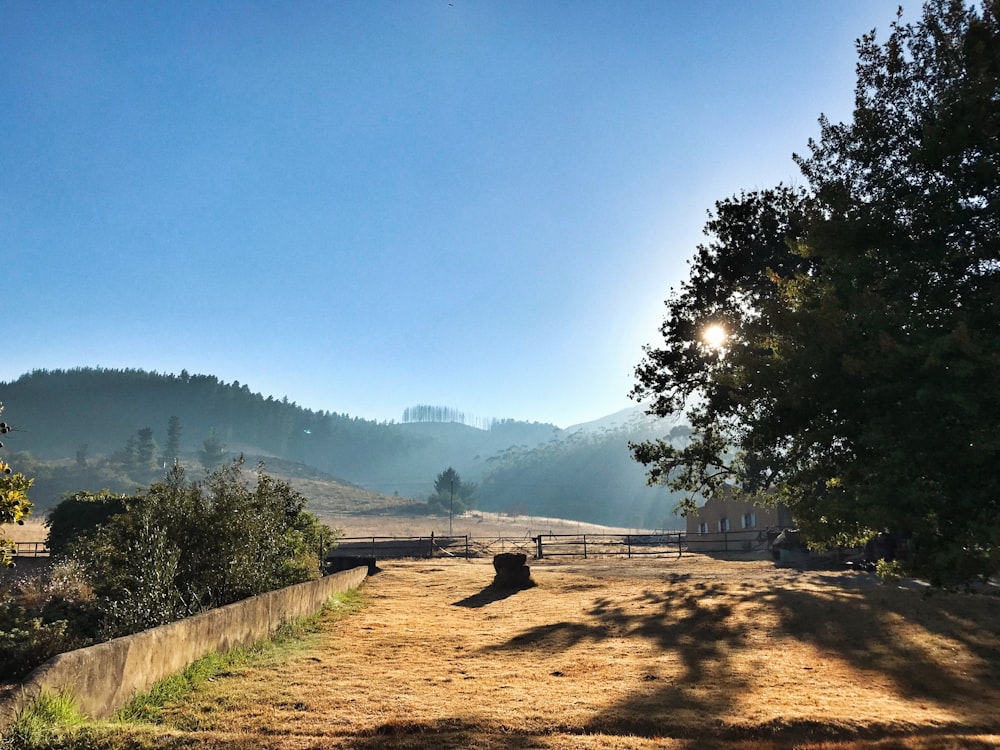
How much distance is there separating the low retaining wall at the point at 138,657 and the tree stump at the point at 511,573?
36.6ft

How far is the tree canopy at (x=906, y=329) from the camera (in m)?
8.29

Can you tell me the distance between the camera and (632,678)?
385 inches

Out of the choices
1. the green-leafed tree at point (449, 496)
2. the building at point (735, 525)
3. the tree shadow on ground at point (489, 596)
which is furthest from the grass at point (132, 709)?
the green-leafed tree at point (449, 496)

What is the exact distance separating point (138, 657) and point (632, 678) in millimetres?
6870

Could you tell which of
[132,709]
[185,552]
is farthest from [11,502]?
[185,552]

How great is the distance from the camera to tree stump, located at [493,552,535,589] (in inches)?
891

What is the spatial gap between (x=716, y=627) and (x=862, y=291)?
8.01 m

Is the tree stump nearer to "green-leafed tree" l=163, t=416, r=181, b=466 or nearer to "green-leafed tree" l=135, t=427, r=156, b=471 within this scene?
"green-leafed tree" l=135, t=427, r=156, b=471

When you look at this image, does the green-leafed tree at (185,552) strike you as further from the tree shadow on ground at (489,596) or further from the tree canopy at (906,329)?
the tree canopy at (906,329)

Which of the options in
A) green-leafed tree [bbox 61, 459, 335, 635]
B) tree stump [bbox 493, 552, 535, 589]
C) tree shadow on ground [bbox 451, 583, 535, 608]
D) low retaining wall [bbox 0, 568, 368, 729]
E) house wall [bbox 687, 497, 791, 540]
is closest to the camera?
low retaining wall [bbox 0, 568, 368, 729]

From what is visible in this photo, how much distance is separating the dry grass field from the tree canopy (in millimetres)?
2284

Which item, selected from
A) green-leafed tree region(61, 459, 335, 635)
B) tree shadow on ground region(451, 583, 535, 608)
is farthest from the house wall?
green-leafed tree region(61, 459, 335, 635)

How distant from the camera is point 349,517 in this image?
434 feet

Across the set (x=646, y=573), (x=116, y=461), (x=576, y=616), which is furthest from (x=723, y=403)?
(x=116, y=461)
